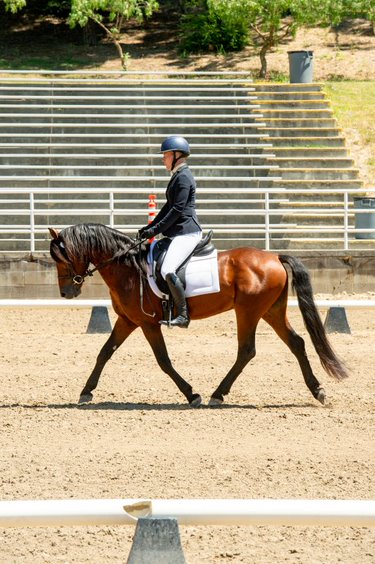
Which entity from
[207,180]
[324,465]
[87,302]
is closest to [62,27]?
[207,180]

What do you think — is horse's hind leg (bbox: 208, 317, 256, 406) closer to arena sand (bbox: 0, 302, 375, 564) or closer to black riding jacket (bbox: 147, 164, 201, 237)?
arena sand (bbox: 0, 302, 375, 564)

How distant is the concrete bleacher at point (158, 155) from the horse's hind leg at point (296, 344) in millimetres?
9917

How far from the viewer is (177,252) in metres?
10.2

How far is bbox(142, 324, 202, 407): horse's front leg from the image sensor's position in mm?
10312

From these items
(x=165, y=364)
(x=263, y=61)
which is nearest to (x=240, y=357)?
(x=165, y=364)

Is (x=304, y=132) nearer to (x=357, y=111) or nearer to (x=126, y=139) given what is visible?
(x=126, y=139)

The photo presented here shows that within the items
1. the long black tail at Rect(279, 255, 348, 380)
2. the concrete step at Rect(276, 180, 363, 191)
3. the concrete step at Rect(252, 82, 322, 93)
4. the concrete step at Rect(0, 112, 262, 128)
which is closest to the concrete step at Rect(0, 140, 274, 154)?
the concrete step at Rect(0, 112, 262, 128)

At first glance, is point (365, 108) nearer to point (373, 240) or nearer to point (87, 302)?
point (373, 240)

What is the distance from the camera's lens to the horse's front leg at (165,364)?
406 inches

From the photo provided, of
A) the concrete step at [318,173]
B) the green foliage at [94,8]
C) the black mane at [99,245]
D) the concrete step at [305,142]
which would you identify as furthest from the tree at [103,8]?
the black mane at [99,245]

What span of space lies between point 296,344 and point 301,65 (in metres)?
19.5

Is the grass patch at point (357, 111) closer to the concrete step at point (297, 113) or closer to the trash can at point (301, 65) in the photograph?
the trash can at point (301, 65)

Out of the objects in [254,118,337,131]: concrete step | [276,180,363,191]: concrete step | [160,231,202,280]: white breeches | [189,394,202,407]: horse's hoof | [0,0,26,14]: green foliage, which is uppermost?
[160,231,202,280]: white breeches

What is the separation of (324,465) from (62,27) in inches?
1266
